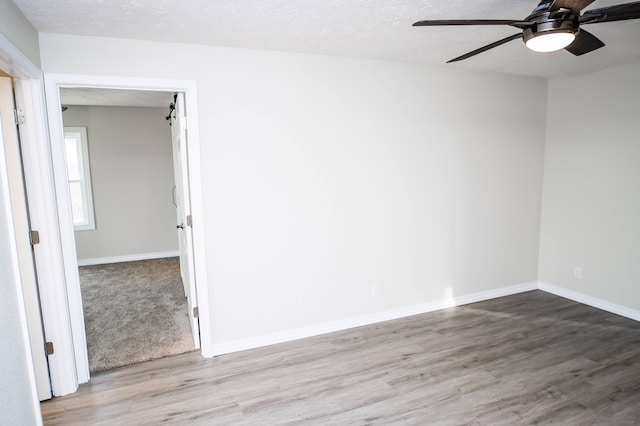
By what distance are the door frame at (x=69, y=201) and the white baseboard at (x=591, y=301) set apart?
12.5ft

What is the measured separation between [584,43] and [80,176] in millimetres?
6315

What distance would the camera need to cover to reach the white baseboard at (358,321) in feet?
10.3

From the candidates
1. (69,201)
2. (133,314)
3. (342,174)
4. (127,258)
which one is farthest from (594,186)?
(127,258)

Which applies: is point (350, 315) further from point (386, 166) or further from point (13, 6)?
point (13, 6)

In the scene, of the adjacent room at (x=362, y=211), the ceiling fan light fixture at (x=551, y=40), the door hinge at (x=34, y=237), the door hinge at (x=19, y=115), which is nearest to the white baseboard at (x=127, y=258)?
the adjacent room at (x=362, y=211)

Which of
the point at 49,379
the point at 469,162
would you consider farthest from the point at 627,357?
the point at 49,379

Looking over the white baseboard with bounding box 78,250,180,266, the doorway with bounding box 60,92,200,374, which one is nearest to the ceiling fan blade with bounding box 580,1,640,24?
the doorway with bounding box 60,92,200,374

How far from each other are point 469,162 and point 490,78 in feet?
2.89

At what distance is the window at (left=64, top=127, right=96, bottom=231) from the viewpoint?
5641mm

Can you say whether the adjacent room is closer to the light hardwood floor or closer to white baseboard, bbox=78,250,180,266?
the light hardwood floor

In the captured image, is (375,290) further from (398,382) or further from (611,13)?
(611,13)

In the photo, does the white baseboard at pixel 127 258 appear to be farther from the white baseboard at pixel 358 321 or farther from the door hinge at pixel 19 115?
the door hinge at pixel 19 115

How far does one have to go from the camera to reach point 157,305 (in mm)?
4102

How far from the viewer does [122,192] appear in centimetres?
597
